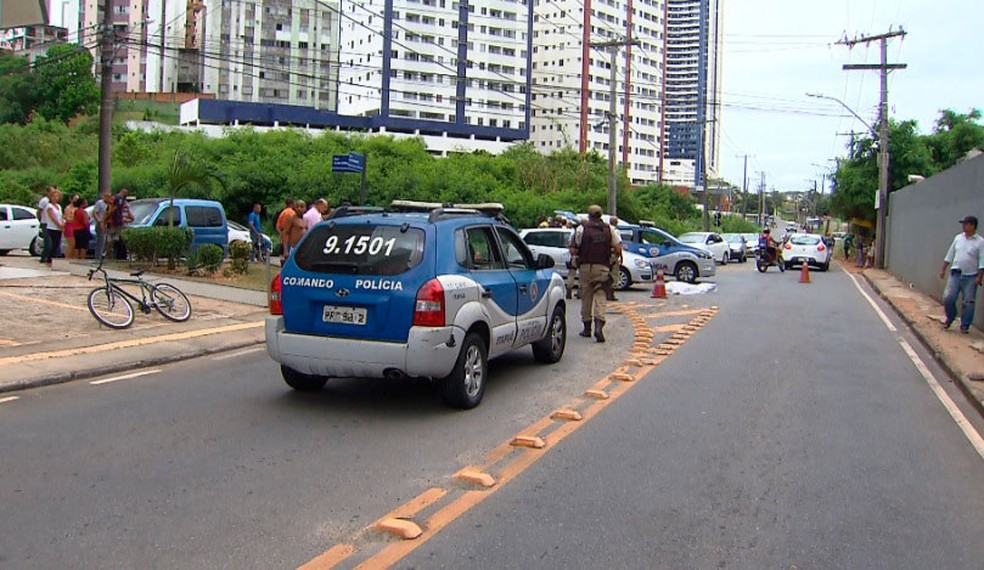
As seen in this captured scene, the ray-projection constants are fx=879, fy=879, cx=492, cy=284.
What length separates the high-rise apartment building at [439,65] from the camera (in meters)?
99.9

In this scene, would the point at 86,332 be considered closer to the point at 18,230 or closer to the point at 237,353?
the point at 237,353

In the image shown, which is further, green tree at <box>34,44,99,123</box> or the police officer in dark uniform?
green tree at <box>34,44,99,123</box>

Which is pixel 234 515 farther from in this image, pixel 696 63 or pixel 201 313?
pixel 696 63

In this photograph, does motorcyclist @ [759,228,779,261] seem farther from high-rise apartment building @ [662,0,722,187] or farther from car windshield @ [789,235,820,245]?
high-rise apartment building @ [662,0,722,187]

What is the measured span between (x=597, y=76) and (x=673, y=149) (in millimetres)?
37387

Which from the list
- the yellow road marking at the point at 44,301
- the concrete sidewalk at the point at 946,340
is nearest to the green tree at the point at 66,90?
the yellow road marking at the point at 44,301

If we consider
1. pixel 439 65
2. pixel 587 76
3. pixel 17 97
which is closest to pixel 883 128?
pixel 439 65

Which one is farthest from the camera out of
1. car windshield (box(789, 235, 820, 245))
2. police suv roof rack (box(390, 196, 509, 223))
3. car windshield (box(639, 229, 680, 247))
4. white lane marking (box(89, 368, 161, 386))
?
car windshield (box(789, 235, 820, 245))

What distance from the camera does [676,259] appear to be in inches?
1037

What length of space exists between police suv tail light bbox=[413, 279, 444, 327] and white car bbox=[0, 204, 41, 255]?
19050 mm

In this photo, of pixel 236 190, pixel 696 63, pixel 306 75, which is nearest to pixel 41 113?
pixel 306 75

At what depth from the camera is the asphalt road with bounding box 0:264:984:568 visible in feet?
15.2

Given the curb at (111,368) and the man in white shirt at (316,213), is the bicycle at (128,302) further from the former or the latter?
the man in white shirt at (316,213)

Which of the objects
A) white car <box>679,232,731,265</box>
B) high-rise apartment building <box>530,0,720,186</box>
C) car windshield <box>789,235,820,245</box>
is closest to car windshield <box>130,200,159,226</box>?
white car <box>679,232,731,265</box>
